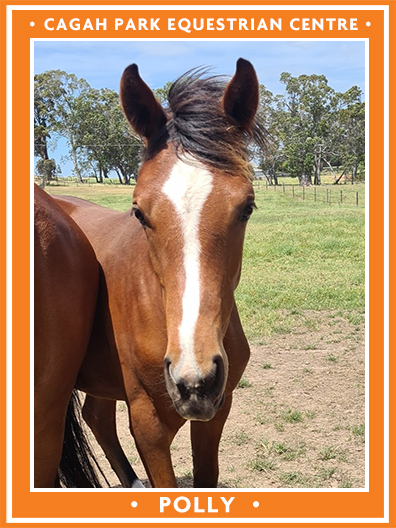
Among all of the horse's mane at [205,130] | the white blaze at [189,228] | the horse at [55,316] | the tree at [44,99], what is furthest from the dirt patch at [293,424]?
the tree at [44,99]

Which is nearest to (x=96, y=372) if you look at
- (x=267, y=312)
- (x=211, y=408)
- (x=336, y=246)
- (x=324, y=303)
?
(x=211, y=408)

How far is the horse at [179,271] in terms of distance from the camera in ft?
6.71

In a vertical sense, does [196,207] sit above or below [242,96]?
below

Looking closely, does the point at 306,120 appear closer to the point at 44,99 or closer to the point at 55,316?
the point at 44,99

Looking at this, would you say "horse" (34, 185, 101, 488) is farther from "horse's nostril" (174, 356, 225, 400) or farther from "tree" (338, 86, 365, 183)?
"tree" (338, 86, 365, 183)

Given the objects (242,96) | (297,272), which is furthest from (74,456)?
(297,272)

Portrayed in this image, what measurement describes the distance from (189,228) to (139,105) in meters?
0.77

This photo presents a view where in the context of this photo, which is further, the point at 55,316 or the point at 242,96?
the point at 55,316

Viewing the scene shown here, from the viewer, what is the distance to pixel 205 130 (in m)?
2.43

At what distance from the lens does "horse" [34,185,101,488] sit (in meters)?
2.74

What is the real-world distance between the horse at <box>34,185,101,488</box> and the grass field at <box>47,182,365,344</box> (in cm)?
420

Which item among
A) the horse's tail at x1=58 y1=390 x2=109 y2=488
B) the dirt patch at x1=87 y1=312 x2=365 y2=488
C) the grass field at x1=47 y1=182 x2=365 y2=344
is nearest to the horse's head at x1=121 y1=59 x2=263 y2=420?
the horse's tail at x1=58 y1=390 x2=109 y2=488

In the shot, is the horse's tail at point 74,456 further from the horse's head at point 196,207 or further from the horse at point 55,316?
the horse's head at point 196,207
